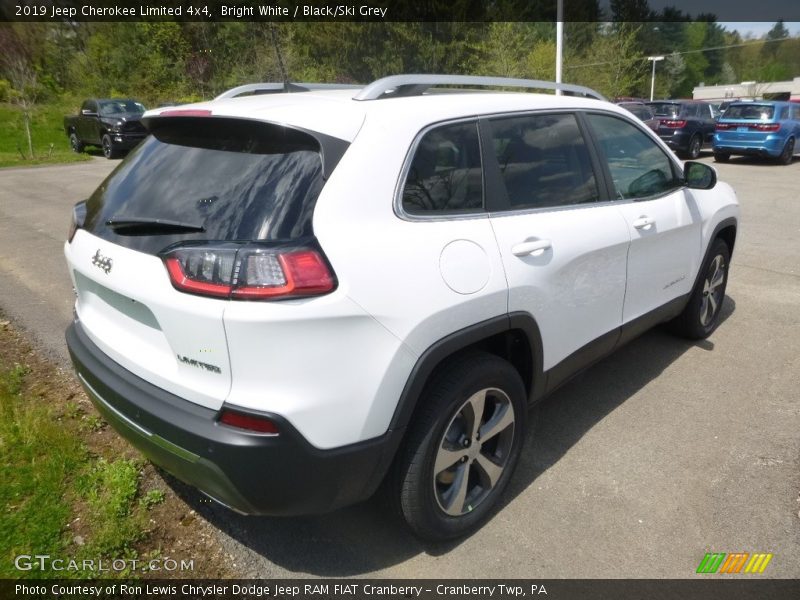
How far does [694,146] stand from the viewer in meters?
17.9

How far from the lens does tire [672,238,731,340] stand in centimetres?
450

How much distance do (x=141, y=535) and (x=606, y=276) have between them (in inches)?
98.2

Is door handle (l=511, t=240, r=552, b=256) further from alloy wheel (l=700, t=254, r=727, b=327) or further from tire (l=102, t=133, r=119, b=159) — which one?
tire (l=102, t=133, r=119, b=159)

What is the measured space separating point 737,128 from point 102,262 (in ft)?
58.7

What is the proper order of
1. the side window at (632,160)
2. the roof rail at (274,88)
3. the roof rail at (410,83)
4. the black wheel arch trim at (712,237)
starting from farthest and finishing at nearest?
the black wheel arch trim at (712,237), the side window at (632,160), the roof rail at (274,88), the roof rail at (410,83)

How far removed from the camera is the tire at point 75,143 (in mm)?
20750

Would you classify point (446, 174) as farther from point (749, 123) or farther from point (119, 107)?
point (119, 107)

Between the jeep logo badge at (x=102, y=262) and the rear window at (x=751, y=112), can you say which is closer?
the jeep logo badge at (x=102, y=262)

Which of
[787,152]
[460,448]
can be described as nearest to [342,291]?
[460,448]

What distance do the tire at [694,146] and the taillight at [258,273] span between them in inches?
717

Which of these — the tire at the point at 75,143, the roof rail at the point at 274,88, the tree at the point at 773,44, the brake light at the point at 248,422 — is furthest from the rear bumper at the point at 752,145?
the tree at the point at 773,44

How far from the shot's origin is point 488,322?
249cm

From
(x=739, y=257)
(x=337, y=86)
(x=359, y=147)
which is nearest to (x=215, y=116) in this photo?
(x=359, y=147)

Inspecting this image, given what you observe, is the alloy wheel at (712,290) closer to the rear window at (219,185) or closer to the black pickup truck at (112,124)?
the rear window at (219,185)
